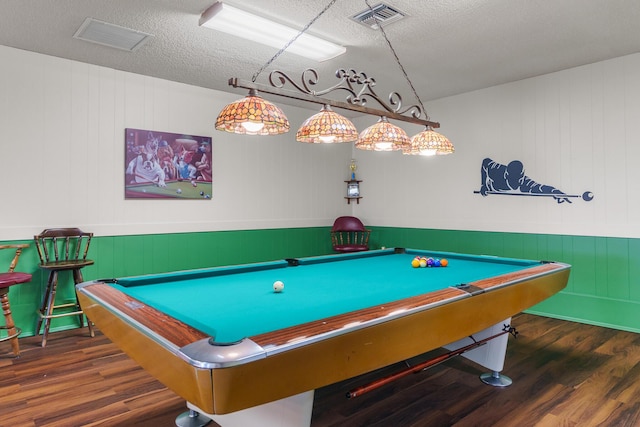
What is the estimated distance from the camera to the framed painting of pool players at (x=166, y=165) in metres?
4.25

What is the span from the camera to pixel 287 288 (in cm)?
222

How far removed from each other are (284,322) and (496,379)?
186 cm

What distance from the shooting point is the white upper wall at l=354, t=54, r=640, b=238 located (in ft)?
12.6

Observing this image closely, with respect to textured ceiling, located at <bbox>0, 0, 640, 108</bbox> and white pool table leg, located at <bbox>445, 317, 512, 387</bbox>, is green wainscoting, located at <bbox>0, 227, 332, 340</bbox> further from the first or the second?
white pool table leg, located at <bbox>445, 317, 512, 387</bbox>

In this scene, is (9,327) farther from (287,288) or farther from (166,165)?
(287,288)

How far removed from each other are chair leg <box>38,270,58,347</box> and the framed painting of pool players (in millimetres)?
1044

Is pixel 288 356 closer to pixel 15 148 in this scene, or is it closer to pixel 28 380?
pixel 28 380

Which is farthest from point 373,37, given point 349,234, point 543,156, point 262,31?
point 349,234

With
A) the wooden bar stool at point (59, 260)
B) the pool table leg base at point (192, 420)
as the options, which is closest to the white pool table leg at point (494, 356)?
the pool table leg base at point (192, 420)

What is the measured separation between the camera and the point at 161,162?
4422 mm

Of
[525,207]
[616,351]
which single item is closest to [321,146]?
[525,207]

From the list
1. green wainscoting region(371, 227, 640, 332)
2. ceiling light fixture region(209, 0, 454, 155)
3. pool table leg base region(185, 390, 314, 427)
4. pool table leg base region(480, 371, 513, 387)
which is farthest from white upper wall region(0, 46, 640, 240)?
pool table leg base region(185, 390, 314, 427)

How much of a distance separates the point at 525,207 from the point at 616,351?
1.72 meters

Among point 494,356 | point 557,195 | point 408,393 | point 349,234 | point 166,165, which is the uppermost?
point 166,165
